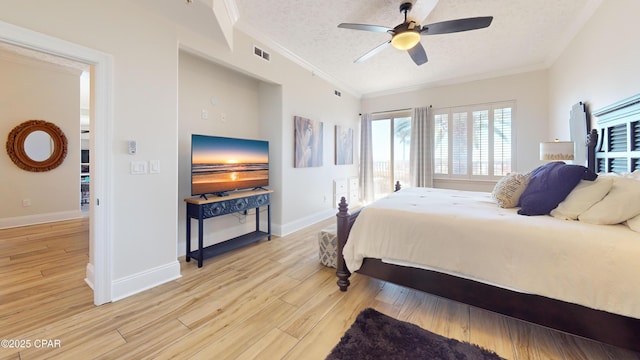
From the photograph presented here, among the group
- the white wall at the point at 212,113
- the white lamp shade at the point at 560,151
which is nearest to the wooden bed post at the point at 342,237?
the white wall at the point at 212,113

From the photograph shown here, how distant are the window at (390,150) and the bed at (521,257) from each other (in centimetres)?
348

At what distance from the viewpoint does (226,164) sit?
3.09 meters

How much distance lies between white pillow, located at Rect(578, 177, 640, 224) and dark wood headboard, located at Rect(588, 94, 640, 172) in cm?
77

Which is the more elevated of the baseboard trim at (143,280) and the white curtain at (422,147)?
the white curtain at (422,147)

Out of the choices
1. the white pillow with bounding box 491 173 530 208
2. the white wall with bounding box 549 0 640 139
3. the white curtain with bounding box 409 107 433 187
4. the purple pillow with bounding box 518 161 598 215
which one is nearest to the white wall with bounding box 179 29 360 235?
the white curtain with bounding box 409 107 433 187

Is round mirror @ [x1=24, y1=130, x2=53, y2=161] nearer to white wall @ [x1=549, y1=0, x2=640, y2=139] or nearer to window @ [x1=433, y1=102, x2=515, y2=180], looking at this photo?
window @ [x1=433, y1=102, x2=515, y2=180]

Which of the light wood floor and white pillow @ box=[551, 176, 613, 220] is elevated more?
white pillow @ box=[551, 176, 613, 220]

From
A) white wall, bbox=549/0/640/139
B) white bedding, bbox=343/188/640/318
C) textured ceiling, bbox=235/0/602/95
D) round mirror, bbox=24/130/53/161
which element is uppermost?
textured ceiling, bbox=235/0/602/95

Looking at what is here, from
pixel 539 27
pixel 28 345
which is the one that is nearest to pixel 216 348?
pixel 28 345

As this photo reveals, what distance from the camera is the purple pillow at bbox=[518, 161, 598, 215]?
176 centimetres

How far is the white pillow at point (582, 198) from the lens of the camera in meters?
1.63

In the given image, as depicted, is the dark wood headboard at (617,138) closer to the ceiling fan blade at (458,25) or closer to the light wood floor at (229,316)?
the ceiling fan blade at (458,25)

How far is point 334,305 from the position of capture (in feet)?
6.63

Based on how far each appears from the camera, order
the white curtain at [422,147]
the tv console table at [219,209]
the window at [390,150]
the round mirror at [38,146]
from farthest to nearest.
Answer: the window at [390,150] → the white curtain at [422,147] → the round mirror at [38,146] → the tv console table at [219,209]
